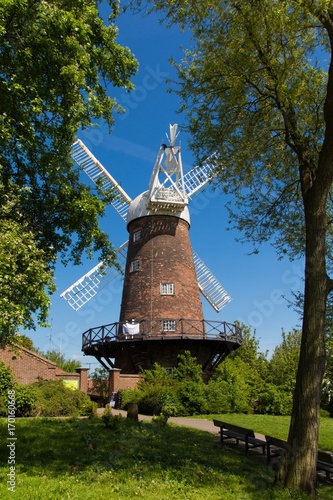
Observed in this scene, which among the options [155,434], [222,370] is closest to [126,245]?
[222,370]

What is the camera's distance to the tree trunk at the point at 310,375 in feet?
22.5

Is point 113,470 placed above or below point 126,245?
below

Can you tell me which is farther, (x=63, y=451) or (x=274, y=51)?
(x=274, y=51)

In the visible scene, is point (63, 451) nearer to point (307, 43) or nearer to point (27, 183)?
point (27, 183)

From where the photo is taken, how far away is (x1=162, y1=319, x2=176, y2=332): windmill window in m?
20.4

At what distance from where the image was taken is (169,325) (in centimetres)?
2048

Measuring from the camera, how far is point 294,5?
774 centimetres

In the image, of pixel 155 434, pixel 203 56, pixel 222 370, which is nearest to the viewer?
pixel 203 56

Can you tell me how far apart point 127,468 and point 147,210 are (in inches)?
647

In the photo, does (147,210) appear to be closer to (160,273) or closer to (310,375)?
(160,273)

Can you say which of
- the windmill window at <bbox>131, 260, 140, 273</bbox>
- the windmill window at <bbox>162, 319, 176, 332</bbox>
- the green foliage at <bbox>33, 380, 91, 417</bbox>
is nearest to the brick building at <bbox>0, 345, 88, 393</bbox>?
the green foliage at <bbox>33, 380, 91, 417</bbox>

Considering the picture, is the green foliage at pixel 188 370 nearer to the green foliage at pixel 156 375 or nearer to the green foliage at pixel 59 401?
the green foliage at pixel 156 375

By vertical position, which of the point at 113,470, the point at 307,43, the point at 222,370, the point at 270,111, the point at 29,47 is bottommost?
the point at 113,470

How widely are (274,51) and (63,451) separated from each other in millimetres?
8780
